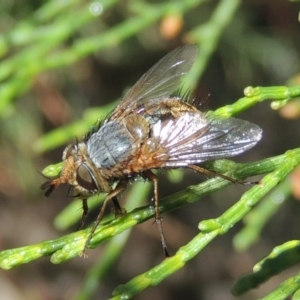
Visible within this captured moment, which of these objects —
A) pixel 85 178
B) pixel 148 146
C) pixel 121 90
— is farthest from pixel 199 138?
pixel 121 90

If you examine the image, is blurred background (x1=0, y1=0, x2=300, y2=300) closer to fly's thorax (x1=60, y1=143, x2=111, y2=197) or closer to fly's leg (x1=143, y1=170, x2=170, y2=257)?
fly's leg (x1=143, y1=170, x2=170, y2=257)

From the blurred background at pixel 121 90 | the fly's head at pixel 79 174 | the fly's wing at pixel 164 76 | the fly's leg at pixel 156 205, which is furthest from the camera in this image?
the blurred background at pixel 121 90

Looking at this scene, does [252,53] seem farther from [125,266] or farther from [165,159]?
[125,266]

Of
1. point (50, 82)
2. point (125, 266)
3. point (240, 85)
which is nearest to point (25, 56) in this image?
point (50, 82)

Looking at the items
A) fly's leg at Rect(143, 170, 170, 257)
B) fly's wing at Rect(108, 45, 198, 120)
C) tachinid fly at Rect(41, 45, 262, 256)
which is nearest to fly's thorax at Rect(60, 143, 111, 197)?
tachinid fly at Rect(41, 45, 262, 256)

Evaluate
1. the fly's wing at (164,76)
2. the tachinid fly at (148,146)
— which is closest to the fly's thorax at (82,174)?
the tachinid fly at (148,146)

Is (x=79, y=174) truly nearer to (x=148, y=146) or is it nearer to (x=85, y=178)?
(x=85, y=178)

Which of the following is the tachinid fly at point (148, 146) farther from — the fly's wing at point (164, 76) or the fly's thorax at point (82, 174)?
the fly's wing at point (164, 76)

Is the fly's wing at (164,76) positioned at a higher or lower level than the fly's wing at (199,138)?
higher
